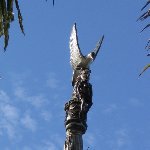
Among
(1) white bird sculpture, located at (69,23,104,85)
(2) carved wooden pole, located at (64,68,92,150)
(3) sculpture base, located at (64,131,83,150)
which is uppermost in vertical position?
(1) white bird sculpture, located at (69,23,104,85)

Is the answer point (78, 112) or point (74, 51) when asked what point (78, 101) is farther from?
point (74, 51)

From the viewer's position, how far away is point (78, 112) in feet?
32.0

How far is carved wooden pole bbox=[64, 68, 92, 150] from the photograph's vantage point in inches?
360

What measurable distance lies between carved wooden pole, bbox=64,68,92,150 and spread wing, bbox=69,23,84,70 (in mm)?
867

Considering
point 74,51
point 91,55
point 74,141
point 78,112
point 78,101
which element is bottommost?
point 74,141

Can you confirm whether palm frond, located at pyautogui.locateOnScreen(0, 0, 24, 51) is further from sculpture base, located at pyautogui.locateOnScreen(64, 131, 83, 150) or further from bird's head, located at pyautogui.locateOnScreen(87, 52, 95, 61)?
Answer: bird's head, located at pyautogui.locateOnScreen(87, 52, 95, 61)

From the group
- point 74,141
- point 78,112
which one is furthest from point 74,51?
point 74,141

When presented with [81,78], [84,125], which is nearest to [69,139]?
[84,125]

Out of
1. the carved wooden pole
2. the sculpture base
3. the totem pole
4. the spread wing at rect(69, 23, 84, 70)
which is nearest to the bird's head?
the totem pole

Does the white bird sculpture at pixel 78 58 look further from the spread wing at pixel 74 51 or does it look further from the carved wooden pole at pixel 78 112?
the carved wooden pole at pixel 78 112

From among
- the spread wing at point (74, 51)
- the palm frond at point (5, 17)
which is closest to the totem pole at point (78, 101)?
the spread wing at point (74, 51)

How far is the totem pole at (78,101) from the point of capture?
9203 millimetres

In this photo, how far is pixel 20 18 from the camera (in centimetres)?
911

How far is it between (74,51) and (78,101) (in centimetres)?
259
